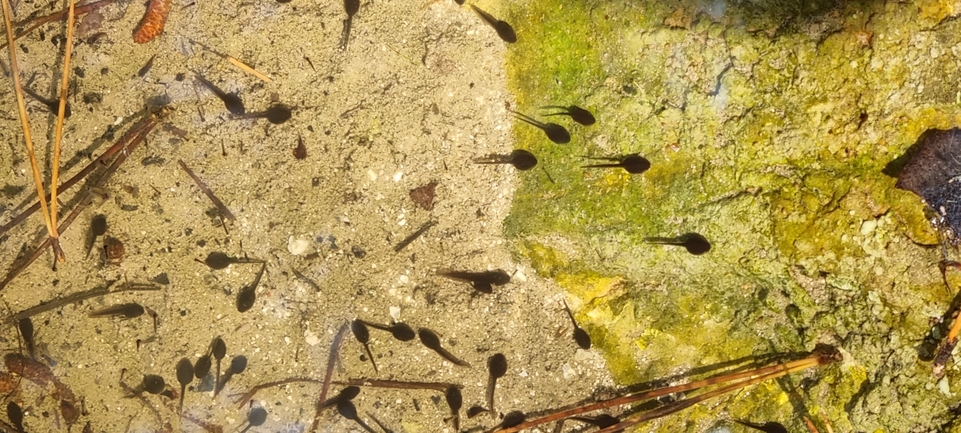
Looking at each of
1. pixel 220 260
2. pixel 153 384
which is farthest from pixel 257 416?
pixel 220 260

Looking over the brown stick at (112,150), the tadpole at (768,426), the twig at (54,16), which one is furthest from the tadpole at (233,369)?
the tadpole at (768,426)

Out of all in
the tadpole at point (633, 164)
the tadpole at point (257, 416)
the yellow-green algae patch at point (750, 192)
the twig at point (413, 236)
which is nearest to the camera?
the yellow-green algae patch at point (750, 192)

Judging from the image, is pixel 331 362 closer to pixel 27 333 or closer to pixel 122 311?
pixel 122 311

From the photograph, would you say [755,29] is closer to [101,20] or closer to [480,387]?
[480,387]

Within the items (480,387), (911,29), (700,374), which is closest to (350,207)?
(480,387)

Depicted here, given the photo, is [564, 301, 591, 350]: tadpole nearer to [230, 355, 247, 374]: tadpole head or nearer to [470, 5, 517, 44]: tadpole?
[470, 5, 517, 44]: tadpole

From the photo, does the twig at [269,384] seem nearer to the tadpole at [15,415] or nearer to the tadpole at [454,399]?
the tadpole at [454,399]
